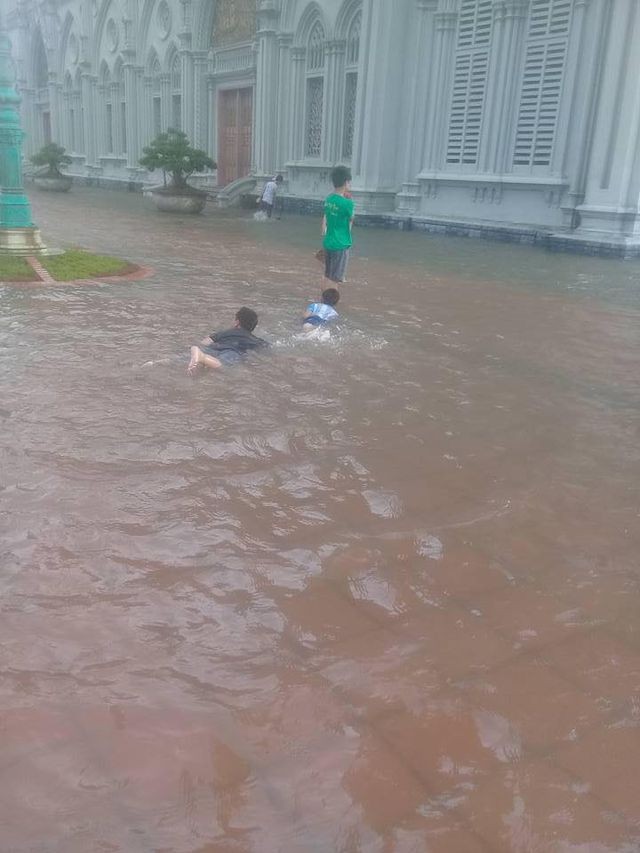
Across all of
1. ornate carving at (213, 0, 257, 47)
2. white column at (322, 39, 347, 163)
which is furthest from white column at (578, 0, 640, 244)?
ornate carving at (213, 0, 257, 47)

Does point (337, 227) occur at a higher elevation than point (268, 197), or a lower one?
higher

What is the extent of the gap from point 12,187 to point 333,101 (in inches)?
523

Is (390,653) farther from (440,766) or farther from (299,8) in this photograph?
(299,8)

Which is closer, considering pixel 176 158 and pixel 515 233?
pixel 515 233

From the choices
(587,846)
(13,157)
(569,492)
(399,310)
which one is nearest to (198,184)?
(13,157)

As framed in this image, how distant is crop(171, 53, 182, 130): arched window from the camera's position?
29797mm

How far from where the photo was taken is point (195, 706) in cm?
238

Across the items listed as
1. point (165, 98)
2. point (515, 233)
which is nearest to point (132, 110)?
point (165, 98)

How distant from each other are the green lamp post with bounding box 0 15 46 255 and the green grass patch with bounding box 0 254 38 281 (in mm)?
537

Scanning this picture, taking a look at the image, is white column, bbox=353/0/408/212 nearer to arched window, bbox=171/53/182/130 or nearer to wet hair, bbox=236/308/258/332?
arched window, bbox=171/53/182/130

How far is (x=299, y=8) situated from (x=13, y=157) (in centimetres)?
1506

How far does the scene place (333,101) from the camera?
72.4 feet

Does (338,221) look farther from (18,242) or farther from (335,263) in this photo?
(18,242)

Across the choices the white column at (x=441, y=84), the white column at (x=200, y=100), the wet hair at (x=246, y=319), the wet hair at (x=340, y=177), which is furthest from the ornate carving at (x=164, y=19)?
the wet hair at (x=246, y=319)
